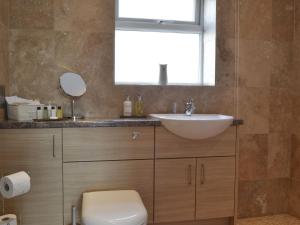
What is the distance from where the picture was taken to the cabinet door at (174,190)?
2078mm

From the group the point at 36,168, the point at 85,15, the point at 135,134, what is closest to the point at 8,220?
the point at 36,168

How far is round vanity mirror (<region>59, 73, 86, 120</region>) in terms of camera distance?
88.9 inches

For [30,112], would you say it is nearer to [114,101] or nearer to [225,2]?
[114,101]

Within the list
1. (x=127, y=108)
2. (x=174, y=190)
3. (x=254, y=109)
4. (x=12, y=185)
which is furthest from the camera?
(x=254, y=109)

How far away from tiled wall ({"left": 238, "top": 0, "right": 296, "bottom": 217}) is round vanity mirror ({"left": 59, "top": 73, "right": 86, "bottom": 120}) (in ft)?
4.33

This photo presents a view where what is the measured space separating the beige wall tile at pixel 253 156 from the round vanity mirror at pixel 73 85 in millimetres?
1398

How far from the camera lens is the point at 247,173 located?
2656 millimetres

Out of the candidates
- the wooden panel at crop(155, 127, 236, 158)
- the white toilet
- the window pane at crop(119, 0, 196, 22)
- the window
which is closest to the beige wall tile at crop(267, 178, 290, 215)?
the wooden panel at crop(155, 127, 236, 158)

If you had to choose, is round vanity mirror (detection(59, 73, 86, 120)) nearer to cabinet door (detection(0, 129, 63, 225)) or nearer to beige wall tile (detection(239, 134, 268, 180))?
cabinet door (detection(0, 129, 63, 225))

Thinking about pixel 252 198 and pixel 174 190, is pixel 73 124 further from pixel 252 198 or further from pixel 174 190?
pixel 252 198

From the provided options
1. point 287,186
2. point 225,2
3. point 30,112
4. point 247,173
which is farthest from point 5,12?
point 287,186

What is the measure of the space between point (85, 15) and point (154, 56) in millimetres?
679

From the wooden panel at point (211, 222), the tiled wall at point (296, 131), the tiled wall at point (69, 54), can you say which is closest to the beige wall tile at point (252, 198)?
the tiled wall at point (296, 131)

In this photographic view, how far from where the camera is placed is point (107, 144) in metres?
1.98
